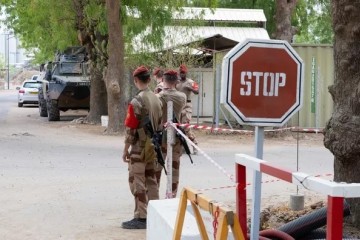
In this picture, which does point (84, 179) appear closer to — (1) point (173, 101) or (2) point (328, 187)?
(1) point (173, 101)

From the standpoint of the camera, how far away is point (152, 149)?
25.0 ft

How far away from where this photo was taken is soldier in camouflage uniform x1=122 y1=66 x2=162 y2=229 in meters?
7.50

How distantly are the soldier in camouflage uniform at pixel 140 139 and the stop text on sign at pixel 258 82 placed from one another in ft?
10.1

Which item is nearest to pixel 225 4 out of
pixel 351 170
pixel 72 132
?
Answer: pixel 72 132

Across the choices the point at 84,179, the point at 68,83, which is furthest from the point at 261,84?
the point at 68,83

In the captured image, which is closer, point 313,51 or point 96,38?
point 313,51

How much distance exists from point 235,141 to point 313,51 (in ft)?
11.0

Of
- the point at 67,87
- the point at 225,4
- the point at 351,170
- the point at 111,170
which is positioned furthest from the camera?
the point at 225,4

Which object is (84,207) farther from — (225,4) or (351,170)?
(225,4)

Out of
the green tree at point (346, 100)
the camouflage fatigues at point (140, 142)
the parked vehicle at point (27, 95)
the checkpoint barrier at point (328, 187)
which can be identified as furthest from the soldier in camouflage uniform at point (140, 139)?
the parked vehicle at point (27, 95)

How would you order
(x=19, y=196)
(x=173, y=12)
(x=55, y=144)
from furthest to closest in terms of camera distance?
1. (x=173, y=12)
2. (x=55, y=144)
3. (x=19, y=196)

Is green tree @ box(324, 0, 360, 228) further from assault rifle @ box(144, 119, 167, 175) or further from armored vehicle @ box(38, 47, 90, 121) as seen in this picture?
armored vehicle @ box(38, 47, 90, 121)

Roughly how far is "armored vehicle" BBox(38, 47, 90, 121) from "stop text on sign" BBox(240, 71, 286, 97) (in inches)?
831

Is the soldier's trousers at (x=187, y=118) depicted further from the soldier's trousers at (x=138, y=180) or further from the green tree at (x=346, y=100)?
the green tree at (x=346, y=100)
